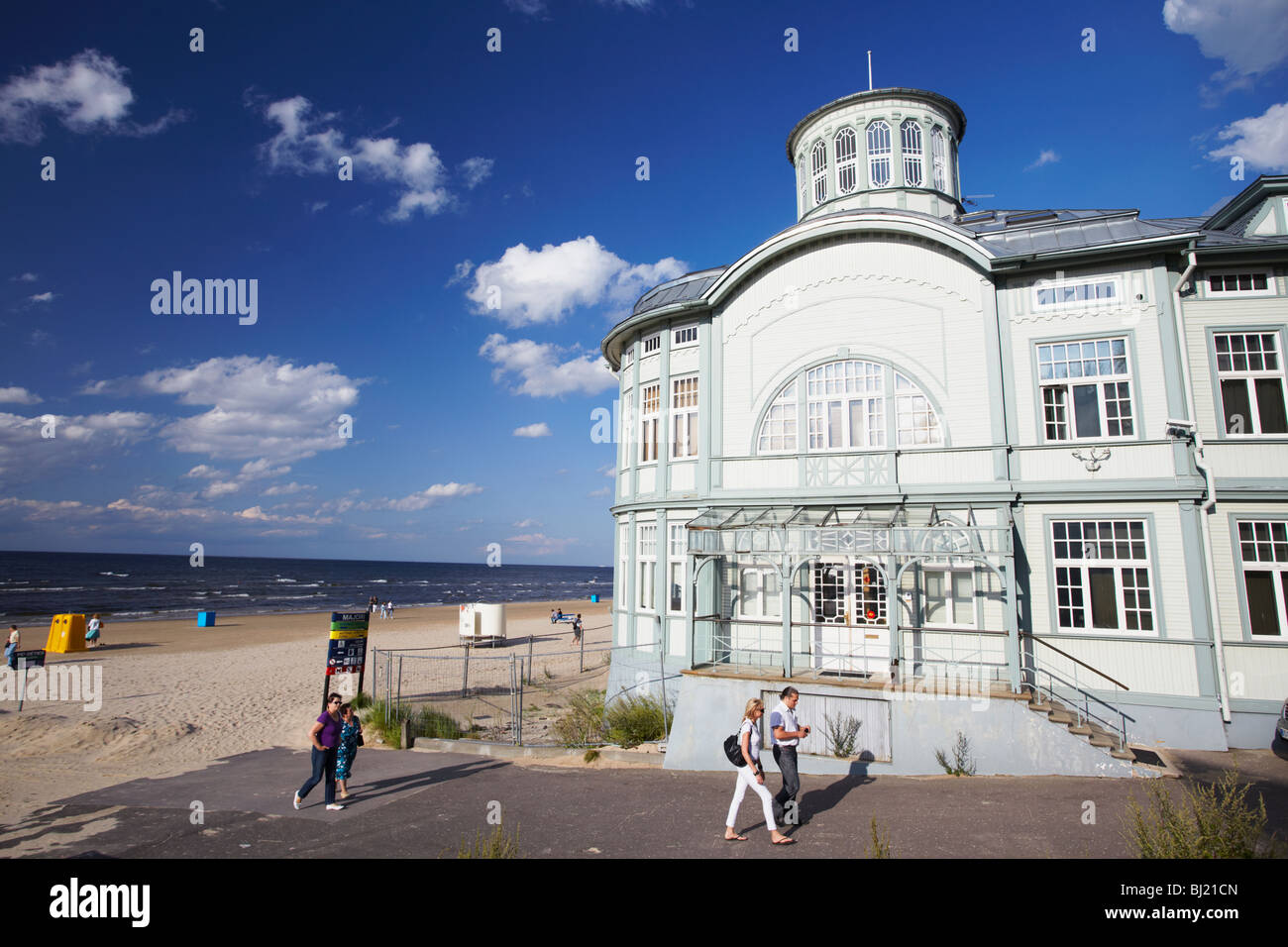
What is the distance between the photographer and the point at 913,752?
1209 cm

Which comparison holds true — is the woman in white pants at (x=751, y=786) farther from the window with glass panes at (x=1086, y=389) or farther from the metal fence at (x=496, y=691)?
the window with glass panes at (x=1086, y=389)

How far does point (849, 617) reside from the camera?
14789 millimetres

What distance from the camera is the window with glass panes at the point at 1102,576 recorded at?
13049 mm

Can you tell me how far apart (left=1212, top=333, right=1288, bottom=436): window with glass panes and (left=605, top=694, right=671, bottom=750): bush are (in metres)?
12.4

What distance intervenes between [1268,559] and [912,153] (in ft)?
41.4

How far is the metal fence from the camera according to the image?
53.1 feet

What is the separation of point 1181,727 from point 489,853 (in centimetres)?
1257

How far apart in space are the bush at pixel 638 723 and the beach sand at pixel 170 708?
622cm

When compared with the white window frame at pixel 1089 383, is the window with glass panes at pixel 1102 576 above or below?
below

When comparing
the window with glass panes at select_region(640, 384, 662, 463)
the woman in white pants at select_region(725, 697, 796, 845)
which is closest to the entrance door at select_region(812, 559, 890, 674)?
the window with glass panes at select_region(640, 384, 662, 463)

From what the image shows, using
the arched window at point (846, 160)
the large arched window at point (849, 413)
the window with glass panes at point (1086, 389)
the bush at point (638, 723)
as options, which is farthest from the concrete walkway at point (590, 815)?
the arched window at point (846, 160)

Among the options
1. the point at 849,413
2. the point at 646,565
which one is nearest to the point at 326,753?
the point at 646,565
